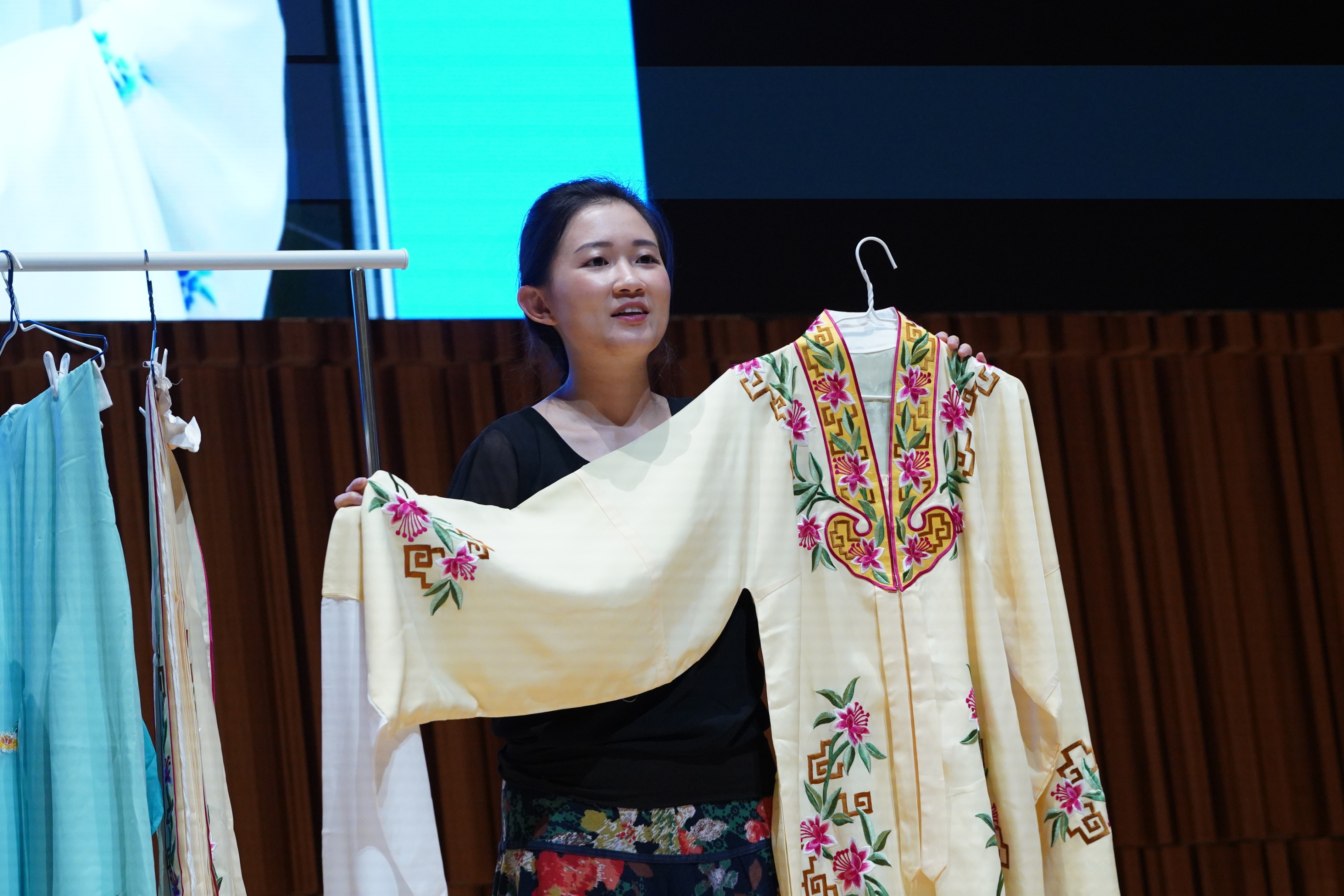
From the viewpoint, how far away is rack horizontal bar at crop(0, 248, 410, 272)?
1.51 meters

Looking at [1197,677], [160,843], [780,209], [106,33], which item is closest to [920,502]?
[160,843]

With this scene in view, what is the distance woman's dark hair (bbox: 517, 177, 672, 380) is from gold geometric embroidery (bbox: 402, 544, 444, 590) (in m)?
0.35

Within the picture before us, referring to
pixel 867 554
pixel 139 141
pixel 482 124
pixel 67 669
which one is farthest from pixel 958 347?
pixel 139 141

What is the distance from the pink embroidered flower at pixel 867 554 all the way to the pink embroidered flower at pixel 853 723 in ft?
0.50

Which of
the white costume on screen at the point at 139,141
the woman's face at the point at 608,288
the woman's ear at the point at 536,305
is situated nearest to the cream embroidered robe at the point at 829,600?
the woman's face at the point at 608,288

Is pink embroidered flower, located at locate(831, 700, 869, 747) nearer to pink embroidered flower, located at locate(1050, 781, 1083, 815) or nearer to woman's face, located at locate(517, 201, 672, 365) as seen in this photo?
pink embroidered flower, located at locate(1050, 781, 1083, 815)

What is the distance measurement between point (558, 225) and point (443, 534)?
427 millimetres

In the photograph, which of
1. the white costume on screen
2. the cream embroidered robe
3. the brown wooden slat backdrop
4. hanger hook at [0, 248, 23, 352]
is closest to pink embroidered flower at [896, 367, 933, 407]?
the cream embroidered robe

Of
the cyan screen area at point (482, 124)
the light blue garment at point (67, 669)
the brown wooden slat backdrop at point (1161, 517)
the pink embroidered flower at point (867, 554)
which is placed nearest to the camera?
the light blue garment at point (67, 669)

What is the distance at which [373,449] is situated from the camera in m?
1.58

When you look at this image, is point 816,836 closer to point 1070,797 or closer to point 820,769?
point 820,769

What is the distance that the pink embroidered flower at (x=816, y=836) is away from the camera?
4.87ft

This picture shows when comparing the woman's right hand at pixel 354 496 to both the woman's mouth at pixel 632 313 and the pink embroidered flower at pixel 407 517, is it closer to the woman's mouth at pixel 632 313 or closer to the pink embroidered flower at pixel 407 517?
the pink embroidered flower at pixel 407 517

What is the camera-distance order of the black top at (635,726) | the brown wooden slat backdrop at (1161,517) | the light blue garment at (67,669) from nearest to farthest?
the light blue garment at (67,669), the black top at (635,726), the brown wooden slat backdrop at (1161,517)
